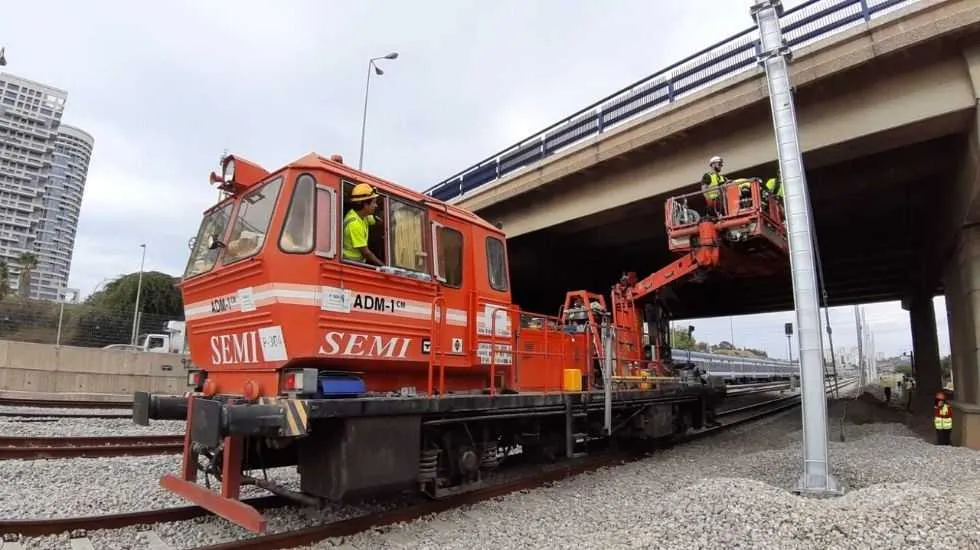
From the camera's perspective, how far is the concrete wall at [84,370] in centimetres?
1644

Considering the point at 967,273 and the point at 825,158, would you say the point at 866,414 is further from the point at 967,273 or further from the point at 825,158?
the point at 825,158

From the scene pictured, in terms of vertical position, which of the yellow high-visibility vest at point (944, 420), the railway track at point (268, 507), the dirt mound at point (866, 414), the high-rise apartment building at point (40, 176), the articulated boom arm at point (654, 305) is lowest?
the railway track at point (268, 507)

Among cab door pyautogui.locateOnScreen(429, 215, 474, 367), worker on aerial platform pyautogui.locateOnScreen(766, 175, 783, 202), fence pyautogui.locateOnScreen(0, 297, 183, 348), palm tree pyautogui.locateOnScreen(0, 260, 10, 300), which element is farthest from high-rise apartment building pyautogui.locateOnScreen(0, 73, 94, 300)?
worker on aerial platform pyautogui.locateOnScreen(766, 175, 783, 202)

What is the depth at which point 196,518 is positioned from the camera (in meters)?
5.47

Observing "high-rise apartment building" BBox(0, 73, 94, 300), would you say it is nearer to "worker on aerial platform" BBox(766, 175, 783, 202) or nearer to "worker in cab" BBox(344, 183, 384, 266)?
"worker in cab" BBox(344, 183, 384, 266)

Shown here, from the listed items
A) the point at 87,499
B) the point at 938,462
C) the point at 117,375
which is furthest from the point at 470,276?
the point at 117,375

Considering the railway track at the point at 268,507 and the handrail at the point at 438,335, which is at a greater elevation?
the handrail at the point at 438,335

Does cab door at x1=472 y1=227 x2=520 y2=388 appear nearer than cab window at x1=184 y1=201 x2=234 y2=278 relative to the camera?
No

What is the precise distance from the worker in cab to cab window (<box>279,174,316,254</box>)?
Result: 0.38 metres

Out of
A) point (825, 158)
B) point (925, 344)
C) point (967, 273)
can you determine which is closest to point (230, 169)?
point (825, 158)

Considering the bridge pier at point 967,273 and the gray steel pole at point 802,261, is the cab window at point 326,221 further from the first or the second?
the bridge pier at point 967,273

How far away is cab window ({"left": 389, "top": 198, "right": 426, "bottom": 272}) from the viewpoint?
5730 millimetres

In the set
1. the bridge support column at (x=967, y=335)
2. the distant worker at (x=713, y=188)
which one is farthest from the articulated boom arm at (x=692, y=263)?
the bridge support column at (x=967, y=335)

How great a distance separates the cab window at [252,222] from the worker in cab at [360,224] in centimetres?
69
